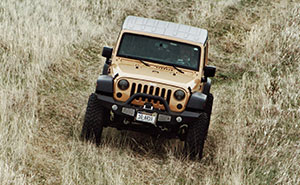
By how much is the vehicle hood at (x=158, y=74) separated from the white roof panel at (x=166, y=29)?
1.98 feet

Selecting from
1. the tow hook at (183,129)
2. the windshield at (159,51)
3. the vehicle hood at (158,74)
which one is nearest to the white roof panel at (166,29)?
the windshield at (159,51)

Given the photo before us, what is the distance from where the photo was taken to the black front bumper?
651cm

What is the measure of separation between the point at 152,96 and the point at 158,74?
0.55 metres

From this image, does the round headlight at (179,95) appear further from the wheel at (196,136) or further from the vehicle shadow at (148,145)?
the vehicle shadow at (148,145)

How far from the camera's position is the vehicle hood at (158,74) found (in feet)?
22.1

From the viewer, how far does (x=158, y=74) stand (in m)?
6.96

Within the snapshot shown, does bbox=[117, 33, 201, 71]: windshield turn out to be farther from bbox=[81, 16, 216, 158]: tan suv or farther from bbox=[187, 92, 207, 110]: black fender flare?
bbox=[187, 92, 207, 110]: black fender flare

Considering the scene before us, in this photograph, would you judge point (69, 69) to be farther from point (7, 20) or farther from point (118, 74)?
point (118, 74)

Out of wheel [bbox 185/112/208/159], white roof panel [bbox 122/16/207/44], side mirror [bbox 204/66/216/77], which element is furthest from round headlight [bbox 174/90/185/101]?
white roof panel [bbox 122/16/207/44]

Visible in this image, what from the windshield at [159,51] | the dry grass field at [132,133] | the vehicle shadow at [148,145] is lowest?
the vehicle shadow at [148,145]

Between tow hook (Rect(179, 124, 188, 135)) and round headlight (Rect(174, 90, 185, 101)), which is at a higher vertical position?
round headlight (Rect(174, 90, 185, 101))

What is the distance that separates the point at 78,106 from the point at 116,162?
2.57 metres

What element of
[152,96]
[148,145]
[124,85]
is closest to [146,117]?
[152,96]

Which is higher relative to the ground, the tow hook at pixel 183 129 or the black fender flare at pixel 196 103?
the black fender flare at pixel 196 103
